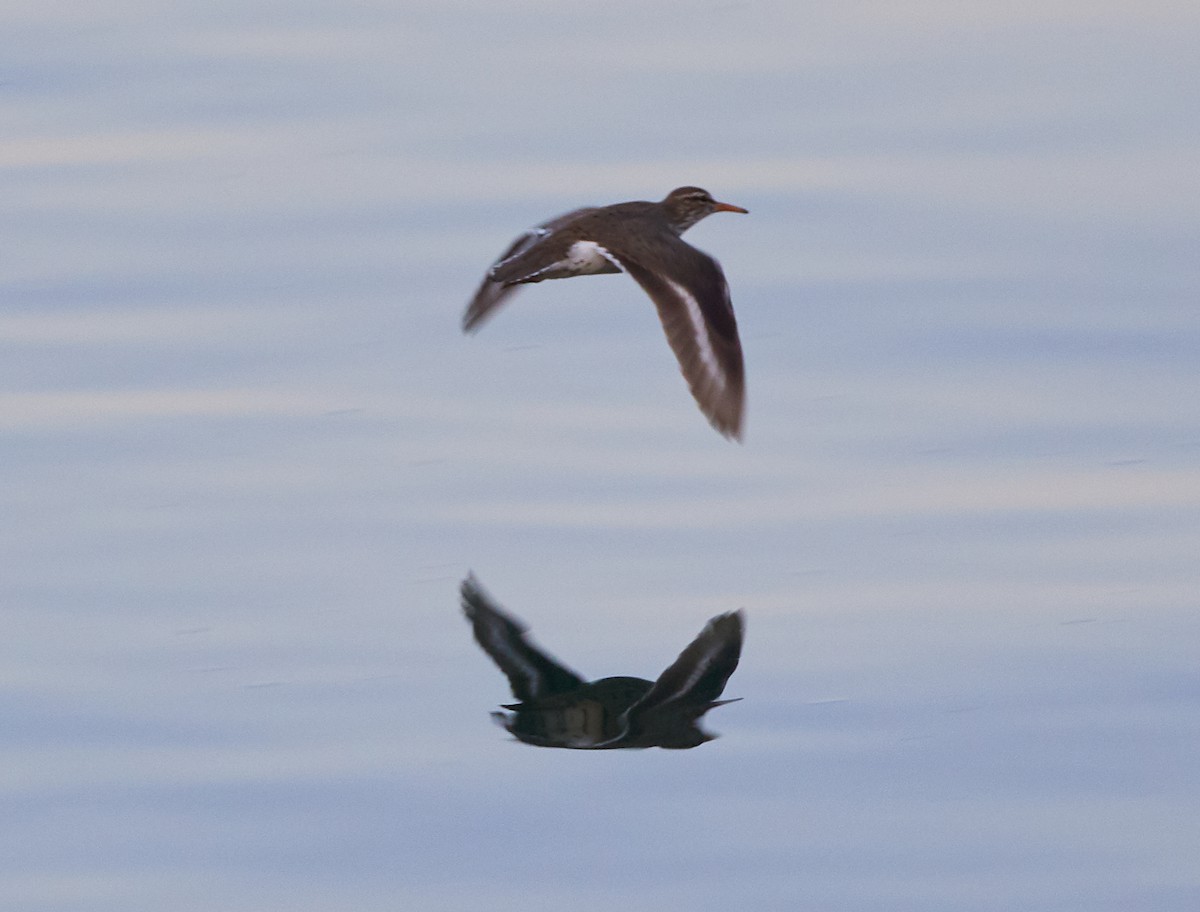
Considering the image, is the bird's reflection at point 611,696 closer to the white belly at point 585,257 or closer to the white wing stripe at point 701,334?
the white wing stripe at point 701,334

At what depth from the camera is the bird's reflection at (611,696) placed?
5801mm

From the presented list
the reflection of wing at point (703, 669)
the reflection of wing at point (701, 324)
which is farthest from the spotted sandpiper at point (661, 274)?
the reflection of wing at point (703, 669)

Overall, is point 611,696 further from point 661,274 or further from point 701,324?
point 661,274

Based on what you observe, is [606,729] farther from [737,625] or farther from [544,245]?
[544,245]

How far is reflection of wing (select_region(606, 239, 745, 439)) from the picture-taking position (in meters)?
7.66

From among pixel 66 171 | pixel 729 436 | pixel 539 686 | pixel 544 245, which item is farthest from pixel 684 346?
pixel 66 171

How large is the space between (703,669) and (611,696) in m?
0.31

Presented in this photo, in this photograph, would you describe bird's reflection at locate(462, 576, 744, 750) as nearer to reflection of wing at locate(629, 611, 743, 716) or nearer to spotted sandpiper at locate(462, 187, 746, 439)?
reflection of wing at locate(629, 611, 743, 716)

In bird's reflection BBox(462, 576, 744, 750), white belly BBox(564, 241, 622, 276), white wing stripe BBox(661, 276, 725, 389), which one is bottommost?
bird's reflection BBox(462, 576, 744, 750)

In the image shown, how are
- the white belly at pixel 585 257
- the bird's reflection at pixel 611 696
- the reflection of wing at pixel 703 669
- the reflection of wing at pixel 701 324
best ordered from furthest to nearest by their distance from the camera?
the white belly at pixel 585 257 < the reflection of wing at pixel 701 324 < the reflection of wing at pixel 703 669 < the bird's reflection at pixel 611 696

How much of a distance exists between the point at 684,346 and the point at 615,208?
4.14ft

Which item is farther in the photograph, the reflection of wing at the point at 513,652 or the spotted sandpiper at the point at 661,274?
the spotted sandpiper at the point at 661,274

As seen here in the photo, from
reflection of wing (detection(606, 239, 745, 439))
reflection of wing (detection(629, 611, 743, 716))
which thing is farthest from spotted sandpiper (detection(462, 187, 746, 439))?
reflection of wing (detection(629, 611, 743, 716))

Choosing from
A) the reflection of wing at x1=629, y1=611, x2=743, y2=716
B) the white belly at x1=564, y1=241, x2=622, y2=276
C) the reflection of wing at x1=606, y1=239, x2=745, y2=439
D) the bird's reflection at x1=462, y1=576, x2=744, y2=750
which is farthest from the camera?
the white belly at x1=564, y1=241, x2=622, y2=276
